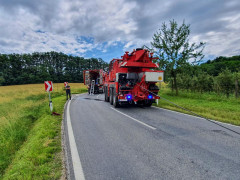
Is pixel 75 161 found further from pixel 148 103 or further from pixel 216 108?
pixel 216 108

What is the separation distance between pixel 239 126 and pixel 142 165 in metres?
4.80

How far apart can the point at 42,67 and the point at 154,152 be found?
70.6 metres

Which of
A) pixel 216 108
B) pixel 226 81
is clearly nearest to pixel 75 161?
pixel 216 108

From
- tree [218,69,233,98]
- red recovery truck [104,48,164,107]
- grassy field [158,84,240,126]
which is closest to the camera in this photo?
grassy field [158,84,240,126]

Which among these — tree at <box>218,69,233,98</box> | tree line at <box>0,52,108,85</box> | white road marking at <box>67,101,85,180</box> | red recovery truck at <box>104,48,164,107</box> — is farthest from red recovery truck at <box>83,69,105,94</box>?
tree line at <box>0,52,108,85</box>

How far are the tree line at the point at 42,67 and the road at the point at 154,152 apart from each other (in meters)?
59.9

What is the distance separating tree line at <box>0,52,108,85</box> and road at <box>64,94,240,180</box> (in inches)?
2358

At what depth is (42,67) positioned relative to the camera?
6375 centimetres

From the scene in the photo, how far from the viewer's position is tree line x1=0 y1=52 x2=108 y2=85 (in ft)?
183

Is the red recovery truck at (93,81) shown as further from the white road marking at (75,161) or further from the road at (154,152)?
the white road marking at (75,161)

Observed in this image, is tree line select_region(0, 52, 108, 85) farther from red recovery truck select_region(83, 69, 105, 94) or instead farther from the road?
the road

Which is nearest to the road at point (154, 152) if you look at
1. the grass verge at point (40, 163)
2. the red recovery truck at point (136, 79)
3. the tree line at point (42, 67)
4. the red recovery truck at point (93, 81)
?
the grass verge at point (40, 163)

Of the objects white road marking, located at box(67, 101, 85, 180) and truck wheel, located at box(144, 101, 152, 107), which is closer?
white road marking, located at box(67, 101, 85, 180)

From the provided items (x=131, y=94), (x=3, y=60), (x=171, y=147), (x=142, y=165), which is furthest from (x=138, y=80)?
(x=3, y=60)
